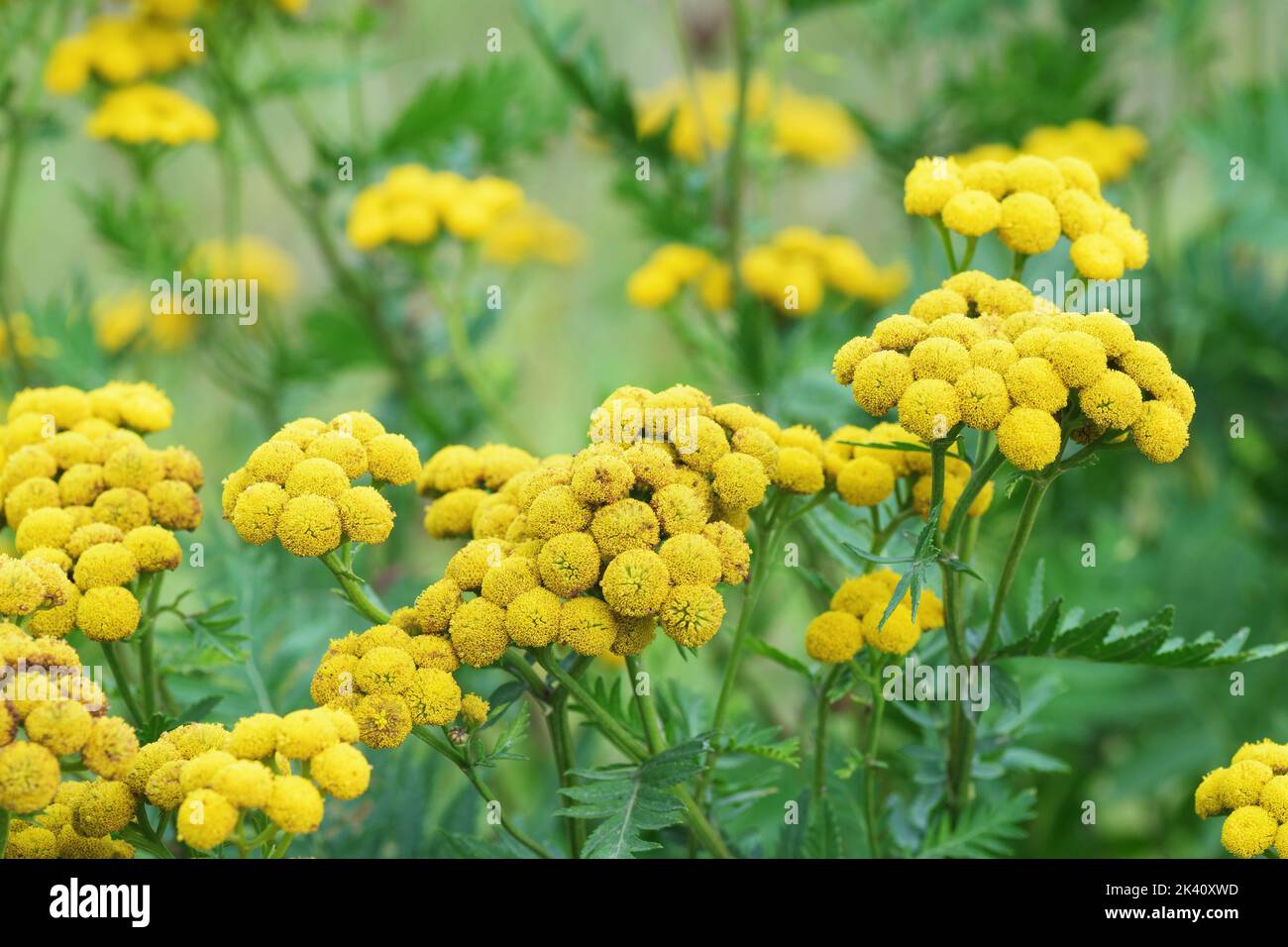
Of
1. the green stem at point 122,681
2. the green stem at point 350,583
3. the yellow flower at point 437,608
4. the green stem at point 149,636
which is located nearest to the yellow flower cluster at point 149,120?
the green stem at point 149,636

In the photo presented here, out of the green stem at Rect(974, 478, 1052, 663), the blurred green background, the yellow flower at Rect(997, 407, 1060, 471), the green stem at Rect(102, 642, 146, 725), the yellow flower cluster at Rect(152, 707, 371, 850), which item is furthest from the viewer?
the blurred green background

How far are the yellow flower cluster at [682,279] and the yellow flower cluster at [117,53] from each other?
1.03 m

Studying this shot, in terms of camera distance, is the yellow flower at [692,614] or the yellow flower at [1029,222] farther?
the yellow flower at [1029,222]

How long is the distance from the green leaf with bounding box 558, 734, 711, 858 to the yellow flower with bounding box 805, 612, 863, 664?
16 cm

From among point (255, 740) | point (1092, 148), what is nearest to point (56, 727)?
point (255, 740)

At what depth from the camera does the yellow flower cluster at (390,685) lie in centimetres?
129

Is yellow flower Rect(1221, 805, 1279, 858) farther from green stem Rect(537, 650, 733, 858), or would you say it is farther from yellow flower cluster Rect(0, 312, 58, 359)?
yellow flower cluster Rect(0, 312, 58, 359)

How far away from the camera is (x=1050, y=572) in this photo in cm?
265

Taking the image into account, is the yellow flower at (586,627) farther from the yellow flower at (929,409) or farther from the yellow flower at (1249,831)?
the yellow flower at (1249,831)

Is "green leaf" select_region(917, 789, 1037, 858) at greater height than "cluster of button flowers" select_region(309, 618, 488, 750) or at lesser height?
lesser

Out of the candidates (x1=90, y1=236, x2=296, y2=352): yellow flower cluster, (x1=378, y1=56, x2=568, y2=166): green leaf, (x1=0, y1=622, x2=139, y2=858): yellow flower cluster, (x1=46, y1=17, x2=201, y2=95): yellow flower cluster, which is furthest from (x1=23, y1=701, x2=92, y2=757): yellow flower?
(x1=378, y1=56, x2=568, y2=166): green leaf

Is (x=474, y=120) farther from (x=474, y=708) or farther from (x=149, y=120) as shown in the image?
(x=474, y=708)

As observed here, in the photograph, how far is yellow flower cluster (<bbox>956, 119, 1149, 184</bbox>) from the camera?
286 cm

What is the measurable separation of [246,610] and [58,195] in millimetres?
5387
